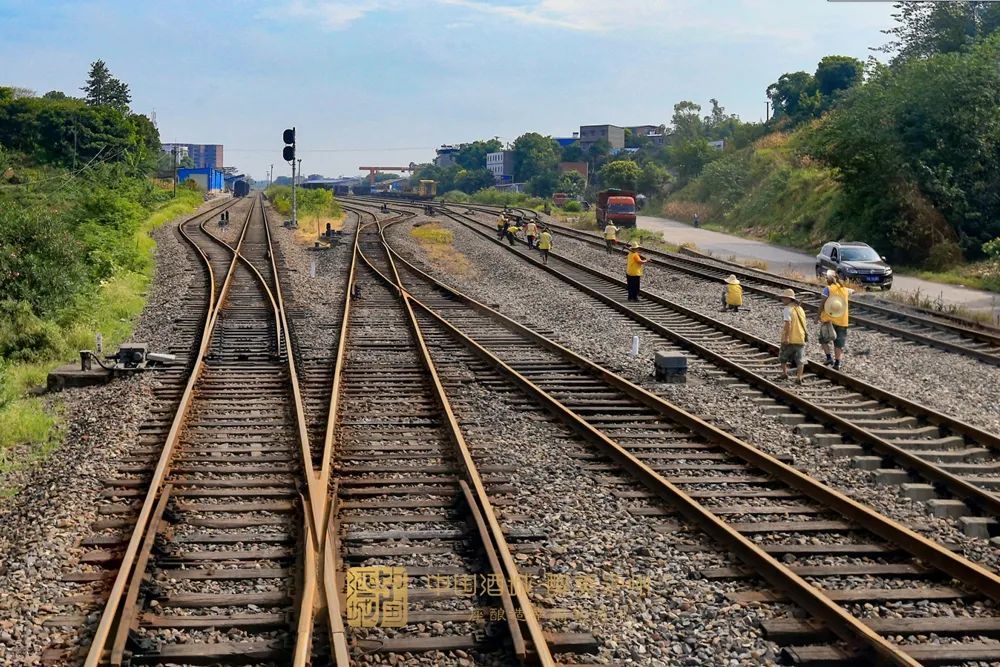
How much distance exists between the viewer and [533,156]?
116 m

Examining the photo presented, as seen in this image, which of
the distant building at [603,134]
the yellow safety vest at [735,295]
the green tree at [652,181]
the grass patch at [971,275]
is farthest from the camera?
the distant building at [603,134]

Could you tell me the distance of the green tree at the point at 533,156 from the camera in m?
115

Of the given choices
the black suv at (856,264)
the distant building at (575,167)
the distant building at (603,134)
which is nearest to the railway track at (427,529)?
the black suv at (856,264)

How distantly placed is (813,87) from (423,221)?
45615mm

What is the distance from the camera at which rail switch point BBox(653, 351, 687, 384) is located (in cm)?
1295

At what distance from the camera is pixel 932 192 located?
32.3 m

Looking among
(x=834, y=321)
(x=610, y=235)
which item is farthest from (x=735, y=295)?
(x=610, y=235)

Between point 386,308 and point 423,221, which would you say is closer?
point 386,308

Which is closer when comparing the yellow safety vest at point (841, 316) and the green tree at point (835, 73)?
the yellow safety vest at point (841, 316)

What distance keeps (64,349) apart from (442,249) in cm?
2007

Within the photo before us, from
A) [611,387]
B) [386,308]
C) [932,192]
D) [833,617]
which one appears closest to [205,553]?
[833,617]

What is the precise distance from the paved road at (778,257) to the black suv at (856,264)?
44.5 inches

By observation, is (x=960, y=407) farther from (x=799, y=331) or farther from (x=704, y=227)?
(x=704, y=227)

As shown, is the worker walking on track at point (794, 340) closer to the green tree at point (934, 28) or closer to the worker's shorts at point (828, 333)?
the worker's shorts at point (828, 333)
